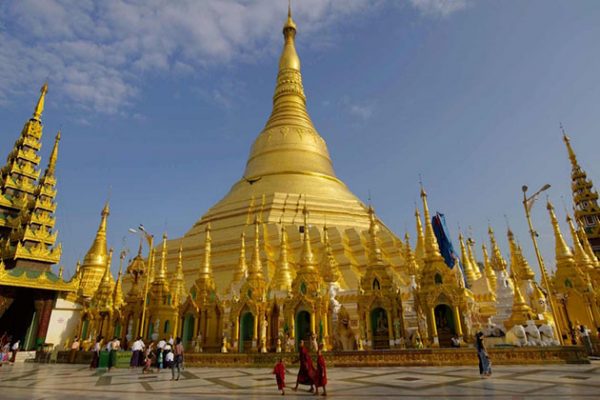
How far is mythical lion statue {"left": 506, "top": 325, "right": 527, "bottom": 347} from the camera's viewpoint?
526 inches

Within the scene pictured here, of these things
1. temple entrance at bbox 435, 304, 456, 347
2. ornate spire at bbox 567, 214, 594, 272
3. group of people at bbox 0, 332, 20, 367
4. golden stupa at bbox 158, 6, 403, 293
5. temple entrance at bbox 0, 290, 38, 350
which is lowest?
group of people at bbox 0, 332, 20, 367

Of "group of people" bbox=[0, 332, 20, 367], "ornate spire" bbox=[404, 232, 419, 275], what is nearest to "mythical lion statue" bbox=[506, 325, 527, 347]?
"ornate spire" bbox=[404, 232, 419, 275]

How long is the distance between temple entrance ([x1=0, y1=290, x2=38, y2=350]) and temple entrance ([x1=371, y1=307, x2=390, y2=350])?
1861 cm

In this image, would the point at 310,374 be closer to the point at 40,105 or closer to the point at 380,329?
the point at 380,329

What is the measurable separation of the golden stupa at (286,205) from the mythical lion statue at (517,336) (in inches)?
391

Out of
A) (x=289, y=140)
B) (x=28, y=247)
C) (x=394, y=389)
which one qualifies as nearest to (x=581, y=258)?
(x=394, y=389)

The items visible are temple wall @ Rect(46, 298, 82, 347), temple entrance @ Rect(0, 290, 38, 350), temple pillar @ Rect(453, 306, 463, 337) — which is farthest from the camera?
temple wall @ Rect(46, 298, 82, 347)

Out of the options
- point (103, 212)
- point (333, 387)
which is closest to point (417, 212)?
point (333, 387)

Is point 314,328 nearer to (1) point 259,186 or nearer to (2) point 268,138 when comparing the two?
(1) point 259,186

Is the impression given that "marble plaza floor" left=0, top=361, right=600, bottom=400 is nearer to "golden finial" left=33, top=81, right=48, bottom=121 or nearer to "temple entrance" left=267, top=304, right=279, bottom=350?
"temple entrance" left=267, top=304, right=279, bottom=350

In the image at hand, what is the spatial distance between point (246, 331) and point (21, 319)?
14.4 metres

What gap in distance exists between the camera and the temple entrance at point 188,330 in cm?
1888

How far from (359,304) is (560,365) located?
22.4 ft

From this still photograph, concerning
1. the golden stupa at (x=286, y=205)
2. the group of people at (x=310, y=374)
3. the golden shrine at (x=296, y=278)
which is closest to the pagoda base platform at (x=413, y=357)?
the golden shrine at (x=296, y=278)
